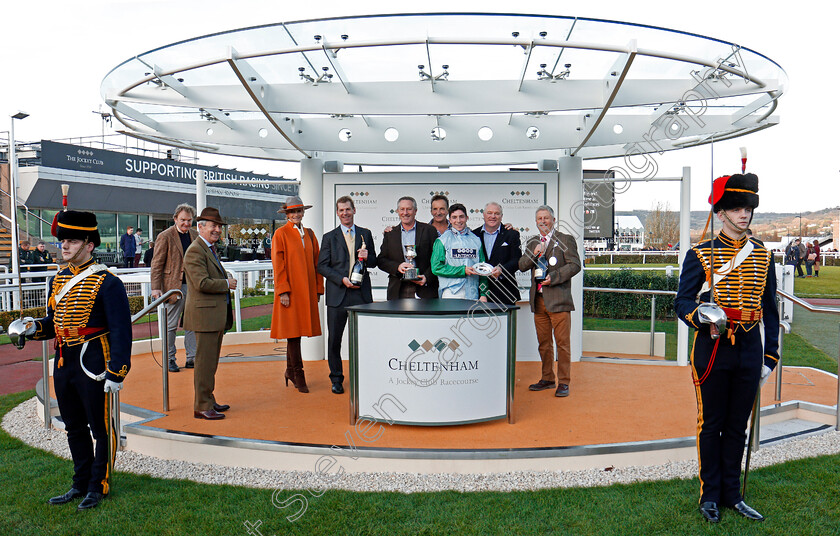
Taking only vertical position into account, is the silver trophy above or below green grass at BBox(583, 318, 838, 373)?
above

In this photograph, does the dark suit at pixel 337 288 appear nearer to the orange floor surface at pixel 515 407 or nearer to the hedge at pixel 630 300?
the orange floor surface at pixel 515 407

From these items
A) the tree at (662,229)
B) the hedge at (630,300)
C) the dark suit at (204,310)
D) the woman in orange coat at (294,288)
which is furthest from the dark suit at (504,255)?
the tree at (662,229)

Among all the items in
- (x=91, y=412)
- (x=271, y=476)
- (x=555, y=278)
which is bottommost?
(x=271, y=476)

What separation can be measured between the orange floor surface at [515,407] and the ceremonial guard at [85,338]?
104 cm

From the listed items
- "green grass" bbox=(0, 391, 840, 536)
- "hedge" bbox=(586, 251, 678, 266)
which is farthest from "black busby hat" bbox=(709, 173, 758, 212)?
"hedge" bbox=(586, 251, 678, 266)

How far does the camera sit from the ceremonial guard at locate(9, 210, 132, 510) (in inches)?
146

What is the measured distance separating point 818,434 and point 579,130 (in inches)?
153

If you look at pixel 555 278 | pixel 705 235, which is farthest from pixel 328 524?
pixel 555 278

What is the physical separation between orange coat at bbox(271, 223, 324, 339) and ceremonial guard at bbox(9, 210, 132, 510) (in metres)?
2.12

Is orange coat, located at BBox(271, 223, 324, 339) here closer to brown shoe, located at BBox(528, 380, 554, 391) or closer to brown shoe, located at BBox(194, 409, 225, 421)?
brown shoe, located at BBox(194, 409, 225, 421)

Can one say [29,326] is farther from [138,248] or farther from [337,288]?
[138,248]

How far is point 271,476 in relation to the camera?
165 inches

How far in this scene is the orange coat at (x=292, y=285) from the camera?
5.91 m

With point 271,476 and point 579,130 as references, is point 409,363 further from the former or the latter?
point 579,130
